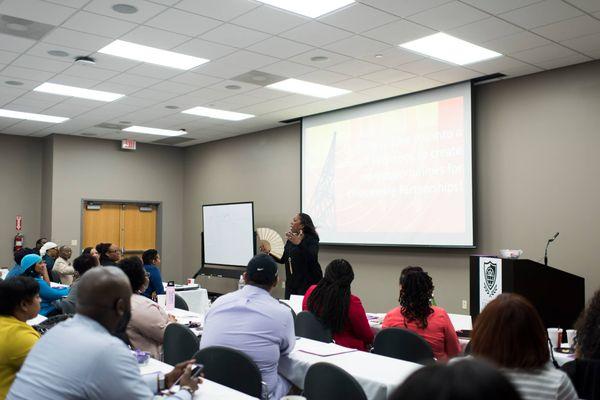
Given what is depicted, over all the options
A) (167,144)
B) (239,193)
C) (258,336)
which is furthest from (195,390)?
(167,144)

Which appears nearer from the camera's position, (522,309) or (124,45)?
(522,309)

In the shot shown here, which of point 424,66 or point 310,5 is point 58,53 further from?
point 424,66

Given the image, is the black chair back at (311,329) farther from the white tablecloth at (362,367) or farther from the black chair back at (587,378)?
the black chair back at (587,378)

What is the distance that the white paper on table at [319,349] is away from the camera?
10.4ft

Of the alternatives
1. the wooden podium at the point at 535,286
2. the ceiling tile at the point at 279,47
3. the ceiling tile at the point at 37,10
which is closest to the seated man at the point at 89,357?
the wooden podium at the point at 535,286

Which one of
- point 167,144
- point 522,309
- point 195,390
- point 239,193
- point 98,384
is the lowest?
point 195,390

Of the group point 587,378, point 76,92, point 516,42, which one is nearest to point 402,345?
point 587,378

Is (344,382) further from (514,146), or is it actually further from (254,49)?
(514,146)

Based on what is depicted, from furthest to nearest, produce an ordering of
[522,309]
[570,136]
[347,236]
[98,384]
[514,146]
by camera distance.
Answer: [347,236] → [514,146] → [570,136] → [522,309] → [98,384]

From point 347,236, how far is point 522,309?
256 inches

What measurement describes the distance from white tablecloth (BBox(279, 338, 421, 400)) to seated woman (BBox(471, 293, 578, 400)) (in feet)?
2.80

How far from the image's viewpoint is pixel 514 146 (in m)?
6.58

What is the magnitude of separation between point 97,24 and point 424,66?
3404 millimetres

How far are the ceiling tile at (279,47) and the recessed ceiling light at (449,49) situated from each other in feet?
3.39
